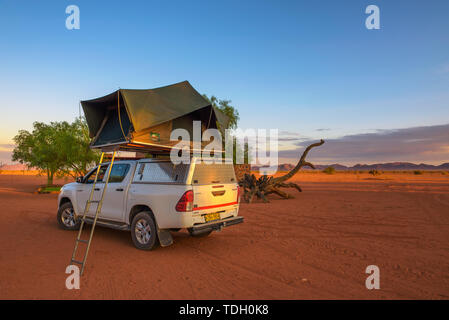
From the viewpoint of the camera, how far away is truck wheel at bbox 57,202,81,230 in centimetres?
806

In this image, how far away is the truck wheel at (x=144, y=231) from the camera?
5.90 meters

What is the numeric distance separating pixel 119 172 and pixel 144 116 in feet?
6.76

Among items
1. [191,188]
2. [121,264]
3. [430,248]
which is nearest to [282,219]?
Result: [430,248]

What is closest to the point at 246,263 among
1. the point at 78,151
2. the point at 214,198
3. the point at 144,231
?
the point at 214,198

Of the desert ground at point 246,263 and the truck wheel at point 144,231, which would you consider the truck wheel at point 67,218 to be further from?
the truck wheel at point 144,231

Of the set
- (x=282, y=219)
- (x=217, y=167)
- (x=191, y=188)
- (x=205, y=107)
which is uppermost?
(x=205, y=107)

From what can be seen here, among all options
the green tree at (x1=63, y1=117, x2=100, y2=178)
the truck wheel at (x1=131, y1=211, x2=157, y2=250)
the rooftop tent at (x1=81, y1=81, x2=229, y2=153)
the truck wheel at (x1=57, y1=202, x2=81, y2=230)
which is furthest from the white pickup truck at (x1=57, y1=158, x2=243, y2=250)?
the green tree at (x1=63, y1=117, x2=100, y2=178)

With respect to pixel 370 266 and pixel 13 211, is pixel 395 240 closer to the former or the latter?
pixel 370 266

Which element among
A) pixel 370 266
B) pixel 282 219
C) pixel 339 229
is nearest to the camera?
pixel 370 266

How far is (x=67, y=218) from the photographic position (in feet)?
27.0

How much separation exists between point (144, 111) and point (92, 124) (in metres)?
1.64

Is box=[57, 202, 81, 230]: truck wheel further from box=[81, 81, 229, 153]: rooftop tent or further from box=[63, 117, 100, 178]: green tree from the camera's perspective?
box=[63, 117, 100, 178]: green tree

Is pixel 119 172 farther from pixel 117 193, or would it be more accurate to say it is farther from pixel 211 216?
pixel 211 216

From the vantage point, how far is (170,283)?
432cm
